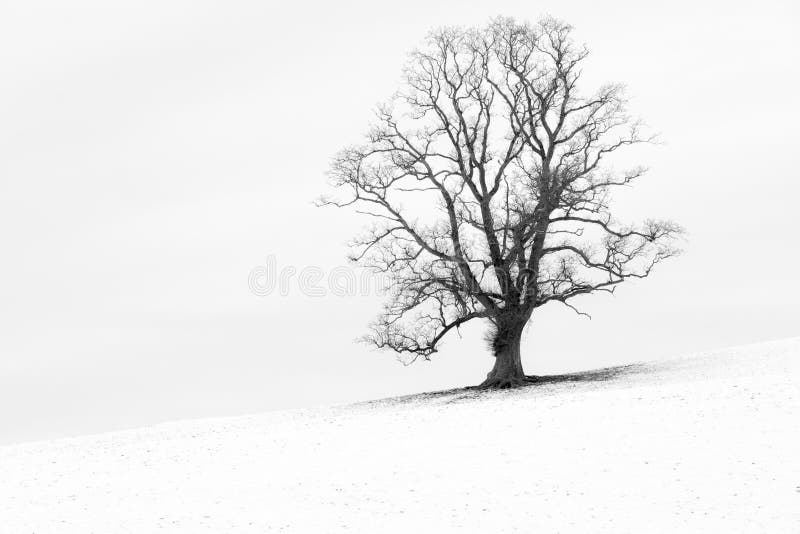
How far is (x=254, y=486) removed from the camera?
1773cm

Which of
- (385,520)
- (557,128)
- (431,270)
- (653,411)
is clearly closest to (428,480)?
(385,520)

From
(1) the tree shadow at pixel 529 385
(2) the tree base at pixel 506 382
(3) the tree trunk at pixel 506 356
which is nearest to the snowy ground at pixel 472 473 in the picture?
(1) the tree shadow at pixel 529 385

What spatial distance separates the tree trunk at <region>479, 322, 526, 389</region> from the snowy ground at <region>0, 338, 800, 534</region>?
7.74m

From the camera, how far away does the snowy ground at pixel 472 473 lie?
15.4 metres

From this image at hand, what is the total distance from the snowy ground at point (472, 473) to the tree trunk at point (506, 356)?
25.4 ft

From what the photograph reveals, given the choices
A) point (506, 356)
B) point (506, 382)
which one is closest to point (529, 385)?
point (506, 382)

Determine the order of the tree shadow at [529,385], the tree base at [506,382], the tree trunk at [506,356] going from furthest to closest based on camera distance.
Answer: the tree trunk at [506,356] → the tree base at [506,382] → the tree shadow at [529,385]

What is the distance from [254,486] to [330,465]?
1.88 meters

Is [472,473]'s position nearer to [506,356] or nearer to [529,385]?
[529,385]

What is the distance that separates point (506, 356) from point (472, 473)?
15.5 metres

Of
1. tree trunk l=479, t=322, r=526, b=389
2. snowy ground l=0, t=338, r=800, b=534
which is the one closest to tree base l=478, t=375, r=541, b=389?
tree trunk l=479, t=322, r=526, b=389

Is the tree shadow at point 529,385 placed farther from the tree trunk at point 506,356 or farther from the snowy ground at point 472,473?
the snowy ground at point 472,473

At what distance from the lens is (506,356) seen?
32844 mm

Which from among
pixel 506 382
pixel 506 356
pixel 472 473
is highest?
pixel 506 356
